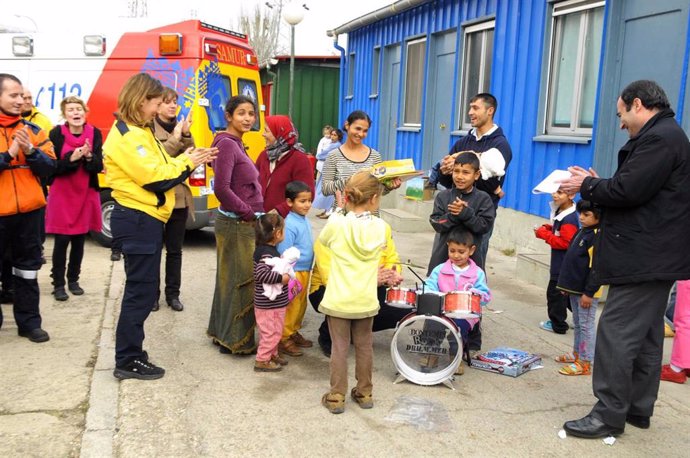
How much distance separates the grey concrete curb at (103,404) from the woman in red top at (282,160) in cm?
163

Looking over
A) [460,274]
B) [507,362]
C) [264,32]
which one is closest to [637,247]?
[460,274]

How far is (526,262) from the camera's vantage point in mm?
7816

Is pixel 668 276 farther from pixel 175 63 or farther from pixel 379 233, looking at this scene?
pixel 175 63

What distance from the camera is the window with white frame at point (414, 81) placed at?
1352 centimetres

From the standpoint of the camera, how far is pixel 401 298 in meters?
4.48

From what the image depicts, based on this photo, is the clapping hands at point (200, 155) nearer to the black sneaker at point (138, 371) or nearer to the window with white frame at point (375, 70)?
the black sneaker at point (138, 371)

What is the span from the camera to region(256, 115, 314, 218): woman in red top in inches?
203

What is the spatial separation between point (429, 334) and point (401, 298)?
326 millimetres

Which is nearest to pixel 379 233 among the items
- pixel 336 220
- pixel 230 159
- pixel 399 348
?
pixel 336 220

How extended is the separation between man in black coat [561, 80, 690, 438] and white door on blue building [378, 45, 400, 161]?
10912mm

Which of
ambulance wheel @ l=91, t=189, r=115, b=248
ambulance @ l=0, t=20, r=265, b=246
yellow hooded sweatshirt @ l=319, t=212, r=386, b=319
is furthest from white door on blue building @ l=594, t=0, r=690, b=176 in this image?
ambulance wheel @ l=91, t=189, r=115, b=248

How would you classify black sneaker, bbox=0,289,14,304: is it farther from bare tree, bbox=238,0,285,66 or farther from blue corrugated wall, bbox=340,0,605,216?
bare tree, bbox=238,0,285,66

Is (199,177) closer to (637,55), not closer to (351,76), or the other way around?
(637,55)

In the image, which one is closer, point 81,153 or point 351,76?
point 81,153
